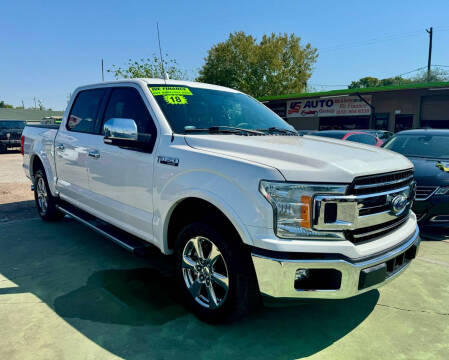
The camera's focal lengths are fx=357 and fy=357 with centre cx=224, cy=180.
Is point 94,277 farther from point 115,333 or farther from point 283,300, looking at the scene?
point 283,300

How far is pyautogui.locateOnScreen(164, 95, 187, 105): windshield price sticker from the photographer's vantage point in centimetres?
328

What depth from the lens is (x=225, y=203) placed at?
2393mm

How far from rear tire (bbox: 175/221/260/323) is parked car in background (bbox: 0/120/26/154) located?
736 inches

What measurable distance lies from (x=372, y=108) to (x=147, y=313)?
22499 millimetres

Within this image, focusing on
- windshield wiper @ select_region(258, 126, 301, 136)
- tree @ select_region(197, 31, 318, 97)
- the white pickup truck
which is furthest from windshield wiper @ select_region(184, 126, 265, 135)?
tree @ select_region(197, 31, 318, 97)

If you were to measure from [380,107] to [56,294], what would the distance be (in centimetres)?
2276

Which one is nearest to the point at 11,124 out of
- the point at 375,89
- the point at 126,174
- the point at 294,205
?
the point at 126,174

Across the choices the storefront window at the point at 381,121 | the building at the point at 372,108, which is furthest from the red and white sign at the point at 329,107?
the storefront window at the point at 381,121

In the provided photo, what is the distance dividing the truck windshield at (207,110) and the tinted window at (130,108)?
17cm

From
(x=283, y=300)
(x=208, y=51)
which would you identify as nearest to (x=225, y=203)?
(x=283, y=300)

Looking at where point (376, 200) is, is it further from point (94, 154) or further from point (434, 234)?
point (434, 234)

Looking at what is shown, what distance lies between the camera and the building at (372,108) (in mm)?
19906

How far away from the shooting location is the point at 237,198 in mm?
2328

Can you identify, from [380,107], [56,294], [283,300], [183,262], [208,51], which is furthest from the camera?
[208,51]
